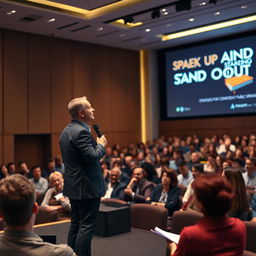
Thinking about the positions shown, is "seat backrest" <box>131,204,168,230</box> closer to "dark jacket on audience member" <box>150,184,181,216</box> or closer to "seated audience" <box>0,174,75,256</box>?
"dark jacket on audience member" <box>150,184,181,216</box>

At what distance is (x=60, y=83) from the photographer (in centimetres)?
1102

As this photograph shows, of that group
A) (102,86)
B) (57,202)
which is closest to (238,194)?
(57,202)

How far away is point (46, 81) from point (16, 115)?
1.31 meters

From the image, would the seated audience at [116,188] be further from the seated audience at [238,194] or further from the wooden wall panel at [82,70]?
the wooden wall panel at [82,70]

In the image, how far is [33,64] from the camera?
10500 mm

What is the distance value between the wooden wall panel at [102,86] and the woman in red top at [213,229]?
10.4 meters

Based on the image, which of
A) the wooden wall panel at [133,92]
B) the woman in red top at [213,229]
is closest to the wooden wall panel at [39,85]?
the wooden wall panel at [133,92]

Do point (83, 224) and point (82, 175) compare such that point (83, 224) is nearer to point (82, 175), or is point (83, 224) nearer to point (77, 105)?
point (82, 175)

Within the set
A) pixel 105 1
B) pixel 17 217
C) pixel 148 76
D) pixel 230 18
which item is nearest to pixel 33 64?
pixel 105 1

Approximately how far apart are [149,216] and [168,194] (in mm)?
1317

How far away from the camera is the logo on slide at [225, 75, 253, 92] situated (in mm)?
10828

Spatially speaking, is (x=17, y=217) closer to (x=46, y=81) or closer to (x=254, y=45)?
(x=46, y=81)

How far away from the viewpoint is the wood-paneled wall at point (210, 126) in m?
11.1

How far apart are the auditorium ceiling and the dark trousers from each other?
21.3ft
